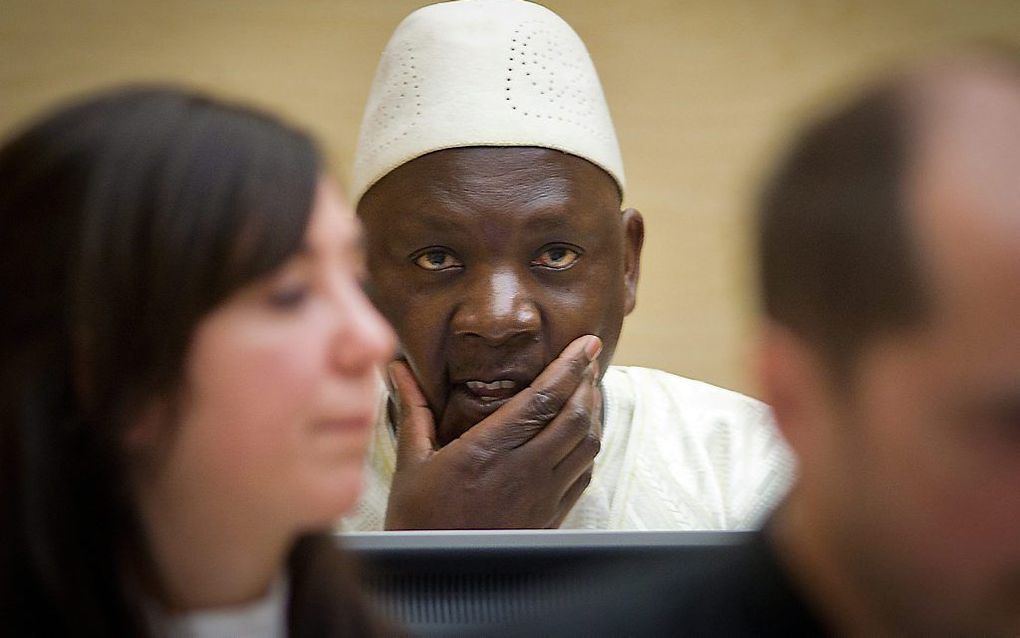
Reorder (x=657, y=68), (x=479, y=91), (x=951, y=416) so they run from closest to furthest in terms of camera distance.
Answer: (x=951, y=416)
(x=479, y=91)
(x=657, y=68)

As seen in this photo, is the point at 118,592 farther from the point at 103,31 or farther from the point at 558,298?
the point at 103,31

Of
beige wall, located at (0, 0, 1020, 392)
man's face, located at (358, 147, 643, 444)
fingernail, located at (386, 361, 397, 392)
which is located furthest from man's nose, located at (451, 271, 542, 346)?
beige wall, located at (0, 0, 1020, 392)

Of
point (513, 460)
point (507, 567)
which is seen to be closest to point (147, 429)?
point (507, 567)

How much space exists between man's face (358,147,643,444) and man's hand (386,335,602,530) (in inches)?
1.2

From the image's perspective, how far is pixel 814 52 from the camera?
207 centimetres

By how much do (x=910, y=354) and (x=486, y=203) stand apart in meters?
0.78

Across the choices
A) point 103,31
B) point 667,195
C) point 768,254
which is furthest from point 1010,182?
point 103,31

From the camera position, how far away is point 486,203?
50.5 inches

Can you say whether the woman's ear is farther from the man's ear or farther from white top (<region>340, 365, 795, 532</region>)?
the man's ear

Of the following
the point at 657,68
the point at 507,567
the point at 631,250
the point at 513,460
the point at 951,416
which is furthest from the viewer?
the point at 657,68

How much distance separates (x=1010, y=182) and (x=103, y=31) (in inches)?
68.5

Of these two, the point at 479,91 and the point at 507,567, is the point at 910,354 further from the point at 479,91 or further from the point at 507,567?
the point at 479,91

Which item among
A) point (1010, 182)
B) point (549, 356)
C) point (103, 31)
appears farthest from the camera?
point (103, 31)

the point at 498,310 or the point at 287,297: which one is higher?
the point at 287,297
